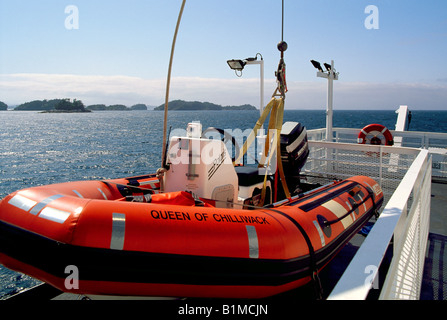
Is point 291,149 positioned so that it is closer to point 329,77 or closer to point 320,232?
point 320,232

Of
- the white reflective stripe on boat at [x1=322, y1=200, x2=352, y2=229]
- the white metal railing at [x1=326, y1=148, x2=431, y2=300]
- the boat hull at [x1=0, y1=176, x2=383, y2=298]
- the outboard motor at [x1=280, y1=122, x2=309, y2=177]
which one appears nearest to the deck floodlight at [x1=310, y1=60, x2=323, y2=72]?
the outboard motor at [x1=280, y1=122, x2=309, y2=177]

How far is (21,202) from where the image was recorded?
94.7 inches

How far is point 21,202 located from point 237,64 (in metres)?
4.37

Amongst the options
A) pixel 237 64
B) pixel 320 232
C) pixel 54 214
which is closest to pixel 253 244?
pixel 320 232

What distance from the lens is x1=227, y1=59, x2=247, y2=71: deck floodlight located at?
19.4ft

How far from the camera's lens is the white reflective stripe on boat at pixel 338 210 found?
333cm

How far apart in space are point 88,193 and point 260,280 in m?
1.70

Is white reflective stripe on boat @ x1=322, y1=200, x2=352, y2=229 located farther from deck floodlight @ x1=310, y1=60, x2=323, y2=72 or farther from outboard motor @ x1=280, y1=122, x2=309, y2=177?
deck floodlight @ x1=310, y1=60, x2=323, y2=72

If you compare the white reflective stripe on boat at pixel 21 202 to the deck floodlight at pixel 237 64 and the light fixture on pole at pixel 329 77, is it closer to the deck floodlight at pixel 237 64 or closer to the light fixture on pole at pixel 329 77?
the deck floodlight at pixel 237 64

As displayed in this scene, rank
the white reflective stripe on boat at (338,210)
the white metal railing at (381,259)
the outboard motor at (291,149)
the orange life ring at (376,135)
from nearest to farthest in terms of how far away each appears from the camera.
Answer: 1. the white metal railing at (381,259)
2. the white reflective stripe on boat at (338,210)
3. the outboard motor at (291,149)
4. the orange life ring at (376,135)

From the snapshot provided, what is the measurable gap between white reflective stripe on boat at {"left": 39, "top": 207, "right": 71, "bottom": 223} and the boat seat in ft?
6.96

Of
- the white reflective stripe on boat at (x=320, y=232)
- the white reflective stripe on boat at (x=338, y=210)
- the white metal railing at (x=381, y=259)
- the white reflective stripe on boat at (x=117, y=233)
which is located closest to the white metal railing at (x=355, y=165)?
the white reflective stripe on boat at (x=338, y=210)

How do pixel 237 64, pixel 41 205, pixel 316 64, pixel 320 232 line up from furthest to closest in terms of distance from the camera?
1. pixel 316 64
2. pixel 237 64
3. pixel 320 232
4. pixel 41 205
